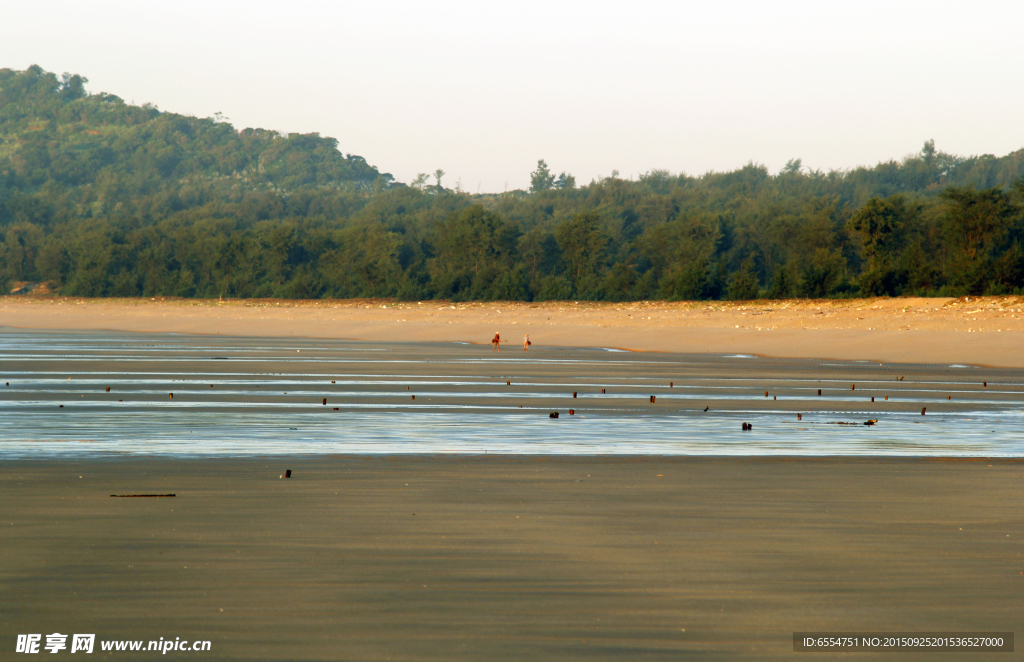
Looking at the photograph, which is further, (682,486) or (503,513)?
(682,486)

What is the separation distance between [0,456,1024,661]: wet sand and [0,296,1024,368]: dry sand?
913 inches

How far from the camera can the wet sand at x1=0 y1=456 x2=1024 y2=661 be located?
18.4 feet

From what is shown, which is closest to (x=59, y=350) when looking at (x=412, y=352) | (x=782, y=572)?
(x=412, y=352)

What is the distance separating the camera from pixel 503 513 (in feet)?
28.1

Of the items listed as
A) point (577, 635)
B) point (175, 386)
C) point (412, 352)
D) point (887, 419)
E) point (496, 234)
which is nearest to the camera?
point (577, 635)

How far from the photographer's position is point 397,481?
10.1m

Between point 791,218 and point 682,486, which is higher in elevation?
point 791,218

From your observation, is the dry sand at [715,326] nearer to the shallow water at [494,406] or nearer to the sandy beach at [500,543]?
the shallow water at [494,406]

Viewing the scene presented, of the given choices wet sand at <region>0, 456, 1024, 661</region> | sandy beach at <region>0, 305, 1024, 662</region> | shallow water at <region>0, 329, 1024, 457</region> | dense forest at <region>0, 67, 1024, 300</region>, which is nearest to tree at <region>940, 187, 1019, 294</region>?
dense forest at <region>0, 67, 1024, 300</region>

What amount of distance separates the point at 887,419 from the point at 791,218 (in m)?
73.5

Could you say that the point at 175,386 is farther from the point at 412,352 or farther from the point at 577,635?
the point at 577,635

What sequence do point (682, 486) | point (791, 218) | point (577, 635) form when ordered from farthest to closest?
point (791, 218), point (682, 486), point (577, 635)

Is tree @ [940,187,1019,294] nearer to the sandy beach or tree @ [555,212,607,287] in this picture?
tree @ [555,212,607,287]

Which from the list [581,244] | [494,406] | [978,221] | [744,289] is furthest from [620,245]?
[494,406]
